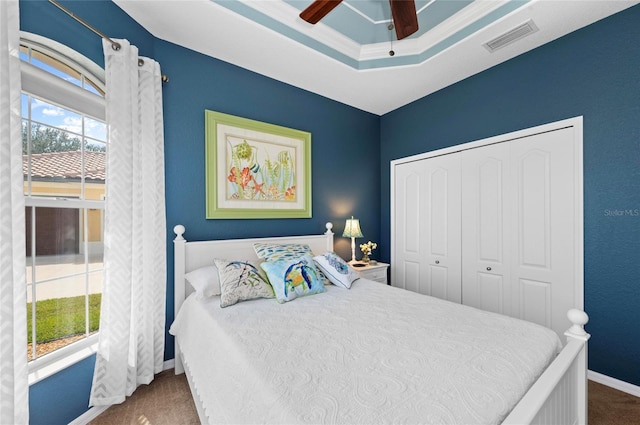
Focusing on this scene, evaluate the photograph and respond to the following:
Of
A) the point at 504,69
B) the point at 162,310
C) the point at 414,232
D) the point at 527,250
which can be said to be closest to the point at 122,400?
the point at 162,310

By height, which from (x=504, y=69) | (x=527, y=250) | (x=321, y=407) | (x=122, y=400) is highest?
(x=504, y=69)

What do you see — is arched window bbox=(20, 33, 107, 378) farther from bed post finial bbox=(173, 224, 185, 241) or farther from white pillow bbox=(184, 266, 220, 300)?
white pillow bbox=(184, 266, 220, 300)

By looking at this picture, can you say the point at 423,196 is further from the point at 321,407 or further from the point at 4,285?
the point at 4,285

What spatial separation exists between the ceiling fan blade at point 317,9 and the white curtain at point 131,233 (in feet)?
4.22

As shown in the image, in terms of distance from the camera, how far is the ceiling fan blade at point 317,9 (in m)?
1.33

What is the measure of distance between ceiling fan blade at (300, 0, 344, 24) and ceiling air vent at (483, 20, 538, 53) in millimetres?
1687

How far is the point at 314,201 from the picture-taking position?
3.15 metres

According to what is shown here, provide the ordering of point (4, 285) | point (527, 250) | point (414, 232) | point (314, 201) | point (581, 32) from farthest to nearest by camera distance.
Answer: point (414, 232) < point (314, 201) < point (527, 250) < point (581, 32) < point (4, 285)

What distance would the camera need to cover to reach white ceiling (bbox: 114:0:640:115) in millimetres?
1958

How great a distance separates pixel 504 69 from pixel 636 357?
8.41 ft

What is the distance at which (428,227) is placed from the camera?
3.19m

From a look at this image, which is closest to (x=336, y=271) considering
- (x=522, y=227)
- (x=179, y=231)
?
(x=179, y=231)

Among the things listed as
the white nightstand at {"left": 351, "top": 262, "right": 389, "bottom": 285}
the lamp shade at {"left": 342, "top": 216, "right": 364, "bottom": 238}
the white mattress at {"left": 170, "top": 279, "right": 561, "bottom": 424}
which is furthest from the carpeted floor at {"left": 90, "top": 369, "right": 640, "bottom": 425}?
the lamp shade at {"left": 342, "top": 216, "right": 364, "bottom": 238}

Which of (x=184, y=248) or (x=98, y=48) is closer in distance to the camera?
(x=98, y=48)
